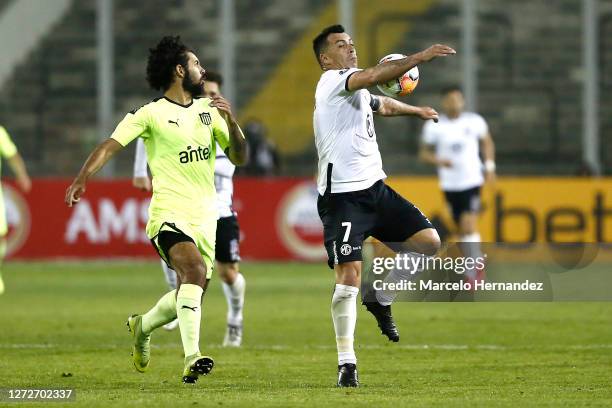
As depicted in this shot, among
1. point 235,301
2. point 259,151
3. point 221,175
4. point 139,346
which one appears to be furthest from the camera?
point 259,151

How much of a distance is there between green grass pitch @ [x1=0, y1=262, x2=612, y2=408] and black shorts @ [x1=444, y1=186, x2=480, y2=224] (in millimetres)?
1668

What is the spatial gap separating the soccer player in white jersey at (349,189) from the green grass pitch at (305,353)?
0.58 meters

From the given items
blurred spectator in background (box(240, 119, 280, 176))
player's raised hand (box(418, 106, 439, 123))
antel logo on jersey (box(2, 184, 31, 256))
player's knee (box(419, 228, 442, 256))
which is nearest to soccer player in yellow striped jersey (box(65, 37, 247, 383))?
player's raised hand (box(418, 106, 439, 123))

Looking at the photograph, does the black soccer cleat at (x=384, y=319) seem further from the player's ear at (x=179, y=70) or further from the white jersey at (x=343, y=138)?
the player's ear at (x=179, y=70)

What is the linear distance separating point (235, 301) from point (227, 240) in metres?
0.55

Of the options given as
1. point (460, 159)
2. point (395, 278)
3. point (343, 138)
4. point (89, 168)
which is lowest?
point (395, 278)

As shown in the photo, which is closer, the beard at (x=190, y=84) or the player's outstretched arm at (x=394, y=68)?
the player's outstretched arm at (x=394, y=68)

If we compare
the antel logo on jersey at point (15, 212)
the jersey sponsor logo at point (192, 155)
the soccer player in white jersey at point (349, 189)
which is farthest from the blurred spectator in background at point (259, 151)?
the jersey sponsor logo at point (192, 155)

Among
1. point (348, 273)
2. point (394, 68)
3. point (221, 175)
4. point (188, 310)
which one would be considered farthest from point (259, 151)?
point (394, 68)

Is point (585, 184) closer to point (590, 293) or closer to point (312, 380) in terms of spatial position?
point (590, 293)

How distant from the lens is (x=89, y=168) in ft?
28.6

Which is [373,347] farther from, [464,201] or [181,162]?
[464,201]

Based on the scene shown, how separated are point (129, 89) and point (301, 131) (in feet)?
11.3

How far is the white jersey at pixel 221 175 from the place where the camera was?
1220 cm
